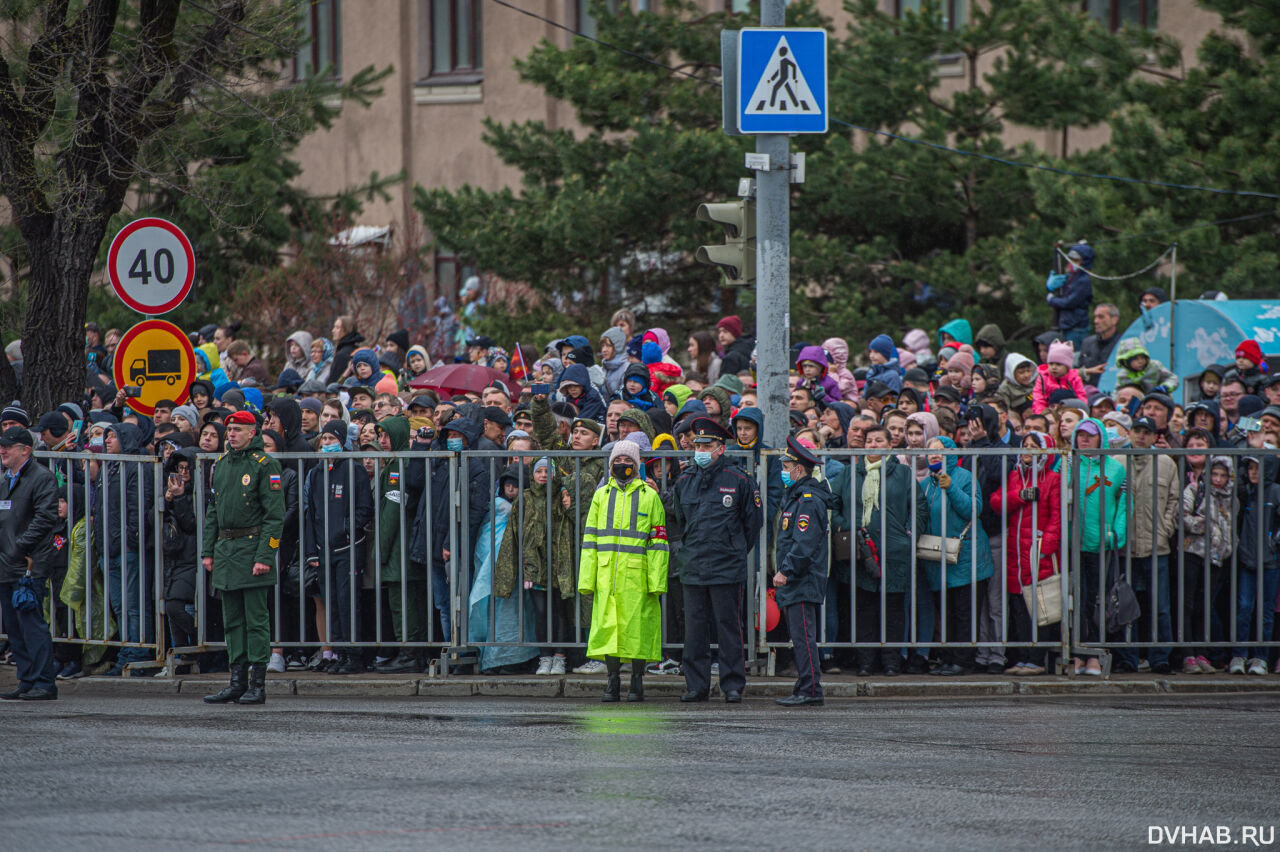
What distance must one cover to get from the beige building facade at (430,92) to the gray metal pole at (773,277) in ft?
64.3

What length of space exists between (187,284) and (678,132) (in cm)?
1194

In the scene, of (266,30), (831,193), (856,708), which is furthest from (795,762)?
(831,193)

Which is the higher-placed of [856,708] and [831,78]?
[831,78]

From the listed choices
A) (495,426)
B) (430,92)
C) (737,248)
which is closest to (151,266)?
(495,426)

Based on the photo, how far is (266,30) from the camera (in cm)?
1620

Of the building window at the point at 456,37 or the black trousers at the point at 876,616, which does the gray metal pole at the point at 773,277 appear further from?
the building window at the point at 456,37

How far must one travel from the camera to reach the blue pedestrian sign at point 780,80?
40.2ft

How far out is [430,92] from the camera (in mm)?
33344

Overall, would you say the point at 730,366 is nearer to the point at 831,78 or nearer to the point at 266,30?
the point at 266,30

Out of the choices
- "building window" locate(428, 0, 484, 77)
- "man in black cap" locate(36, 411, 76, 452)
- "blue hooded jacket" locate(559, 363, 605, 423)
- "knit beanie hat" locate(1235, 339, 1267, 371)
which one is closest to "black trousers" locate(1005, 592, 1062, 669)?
→ "blue hooded jacket" locate(559, 363, 605, 423)

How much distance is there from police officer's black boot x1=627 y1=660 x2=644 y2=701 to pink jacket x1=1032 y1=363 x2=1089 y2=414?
613 centimetres

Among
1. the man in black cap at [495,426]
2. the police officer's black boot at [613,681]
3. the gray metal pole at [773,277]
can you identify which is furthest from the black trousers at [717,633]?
the man in black cap at [495,426]

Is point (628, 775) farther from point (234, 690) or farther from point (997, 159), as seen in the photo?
point (997, 159)

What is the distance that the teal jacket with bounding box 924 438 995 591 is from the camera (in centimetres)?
1223
